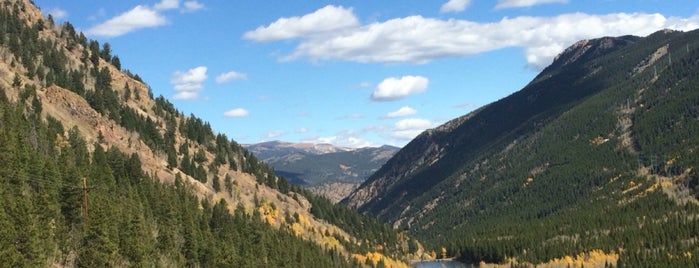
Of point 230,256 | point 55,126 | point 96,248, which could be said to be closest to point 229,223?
point 230,256

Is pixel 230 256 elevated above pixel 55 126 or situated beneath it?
situated beneath

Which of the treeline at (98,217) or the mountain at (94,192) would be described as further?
the mountain at (94,192)

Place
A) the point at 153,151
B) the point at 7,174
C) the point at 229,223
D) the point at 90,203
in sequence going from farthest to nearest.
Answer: the point at 153,151, the point at 229,223, the point at 90,203, the point at 7,174

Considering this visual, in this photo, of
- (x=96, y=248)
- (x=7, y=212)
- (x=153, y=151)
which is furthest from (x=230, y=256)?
(x=153, y=151)

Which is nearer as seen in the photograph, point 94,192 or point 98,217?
point 98,217

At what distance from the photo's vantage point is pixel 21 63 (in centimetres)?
17762

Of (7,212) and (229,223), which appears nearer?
(7,212)

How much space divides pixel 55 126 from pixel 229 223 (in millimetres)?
42397

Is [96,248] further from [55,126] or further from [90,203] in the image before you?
[55,126]

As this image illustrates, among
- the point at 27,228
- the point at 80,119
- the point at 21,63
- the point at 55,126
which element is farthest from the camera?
the point at 21,63

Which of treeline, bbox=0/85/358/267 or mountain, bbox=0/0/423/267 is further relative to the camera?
mountain, bbox=0/0/423/267

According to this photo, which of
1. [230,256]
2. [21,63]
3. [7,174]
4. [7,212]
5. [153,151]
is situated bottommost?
[230,256]

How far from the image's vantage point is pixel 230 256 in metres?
128

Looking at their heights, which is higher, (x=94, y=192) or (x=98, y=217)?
(x=94, y=192)
